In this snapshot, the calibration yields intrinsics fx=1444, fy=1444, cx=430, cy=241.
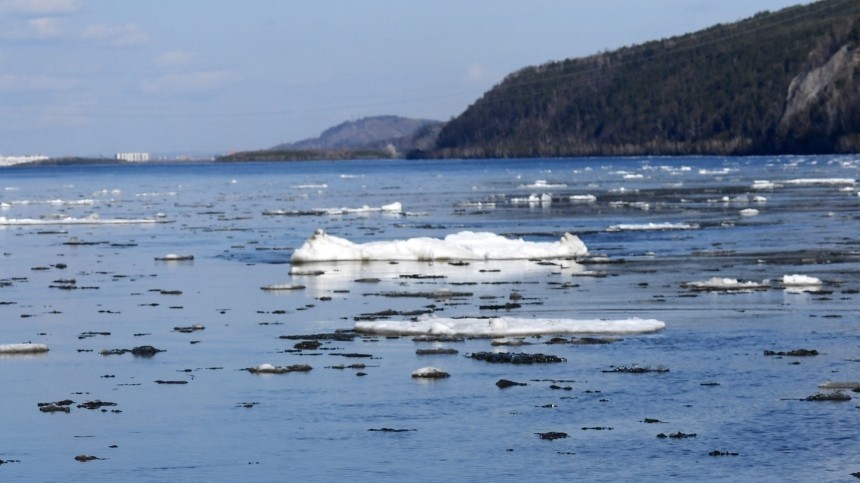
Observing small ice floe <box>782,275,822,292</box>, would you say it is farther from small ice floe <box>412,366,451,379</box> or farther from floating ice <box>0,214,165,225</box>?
floating ice <box>0,214,165,225</box>

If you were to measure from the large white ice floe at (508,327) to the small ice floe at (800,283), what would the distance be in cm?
546

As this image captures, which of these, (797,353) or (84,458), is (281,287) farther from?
(84,458)

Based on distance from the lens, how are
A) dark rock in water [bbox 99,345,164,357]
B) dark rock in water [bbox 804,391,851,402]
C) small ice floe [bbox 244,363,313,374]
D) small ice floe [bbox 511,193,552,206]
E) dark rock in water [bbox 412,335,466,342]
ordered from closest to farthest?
dark rock in water [bbox 804,391,851,402] < small ice floe [bbox 244,363,313,374] < dark rock in water [bbox 99,345,164,357] < dark rock in water [bbox 412,335,466,342] < small ice floe [bbox 511,193,552,206]

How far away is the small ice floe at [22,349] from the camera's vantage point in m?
21.3

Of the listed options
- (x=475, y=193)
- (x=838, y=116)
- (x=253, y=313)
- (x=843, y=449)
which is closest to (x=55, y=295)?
(x=253, y=313)

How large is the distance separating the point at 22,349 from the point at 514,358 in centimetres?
736

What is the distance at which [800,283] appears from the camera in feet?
89.5

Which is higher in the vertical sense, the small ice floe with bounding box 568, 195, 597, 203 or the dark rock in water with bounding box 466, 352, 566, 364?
the dark rock in water with bounding box 466, 352, 566, 364

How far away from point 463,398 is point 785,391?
3798 mm

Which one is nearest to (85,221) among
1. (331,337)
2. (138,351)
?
(331,337)

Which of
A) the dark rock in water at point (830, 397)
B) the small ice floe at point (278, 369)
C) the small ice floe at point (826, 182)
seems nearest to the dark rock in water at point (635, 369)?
the dark rock in water at point (830, 397)

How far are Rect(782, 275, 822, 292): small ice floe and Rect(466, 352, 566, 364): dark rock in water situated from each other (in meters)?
8.60

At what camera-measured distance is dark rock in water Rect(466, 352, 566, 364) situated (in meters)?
19.5

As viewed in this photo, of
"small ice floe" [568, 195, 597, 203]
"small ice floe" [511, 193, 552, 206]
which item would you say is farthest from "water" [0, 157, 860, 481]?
"small ice floe" [568, 195, 597, 203]
